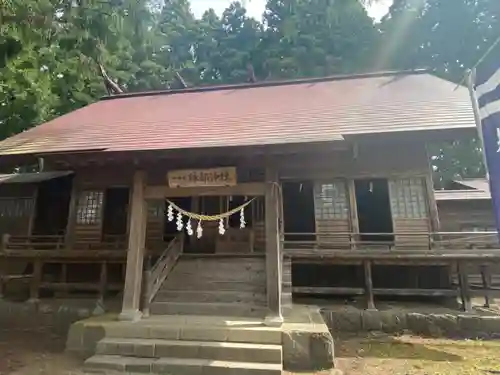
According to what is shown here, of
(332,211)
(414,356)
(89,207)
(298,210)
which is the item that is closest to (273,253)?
(414,356)

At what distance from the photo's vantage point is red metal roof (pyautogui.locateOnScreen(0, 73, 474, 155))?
7758 millimetres

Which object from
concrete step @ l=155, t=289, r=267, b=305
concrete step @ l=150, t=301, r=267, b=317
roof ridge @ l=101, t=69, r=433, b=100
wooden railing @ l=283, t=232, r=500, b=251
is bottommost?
concrete step @ l=150, t=301, r=267, b=317

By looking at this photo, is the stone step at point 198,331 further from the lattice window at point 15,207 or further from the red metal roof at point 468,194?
the red metal roof at point 468,194

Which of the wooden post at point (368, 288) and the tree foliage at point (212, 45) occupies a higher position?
the tree foliage at point (212, 45)

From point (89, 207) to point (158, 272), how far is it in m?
4.08

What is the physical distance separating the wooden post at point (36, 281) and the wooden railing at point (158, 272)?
11.0 ft

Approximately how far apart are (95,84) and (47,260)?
36.3 feet

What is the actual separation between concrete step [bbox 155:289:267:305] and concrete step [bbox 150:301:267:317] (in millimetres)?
304

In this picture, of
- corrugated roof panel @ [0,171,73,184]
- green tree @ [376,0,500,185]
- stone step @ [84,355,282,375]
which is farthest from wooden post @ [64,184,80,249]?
green tree @ [376,0,500,185]

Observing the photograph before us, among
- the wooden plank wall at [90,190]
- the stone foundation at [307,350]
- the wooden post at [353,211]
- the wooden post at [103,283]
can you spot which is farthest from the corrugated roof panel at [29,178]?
the stone foundation at [307,350]

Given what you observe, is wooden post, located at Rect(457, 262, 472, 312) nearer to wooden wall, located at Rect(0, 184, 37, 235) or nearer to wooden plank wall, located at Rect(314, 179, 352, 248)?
wooden plank wall, located at Rect(314, 179, 352, 248)

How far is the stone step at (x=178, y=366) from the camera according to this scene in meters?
4.97

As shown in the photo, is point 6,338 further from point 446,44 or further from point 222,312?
point 446,44

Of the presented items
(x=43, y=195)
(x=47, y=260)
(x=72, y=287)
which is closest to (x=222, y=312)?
(x=72, y=287)
